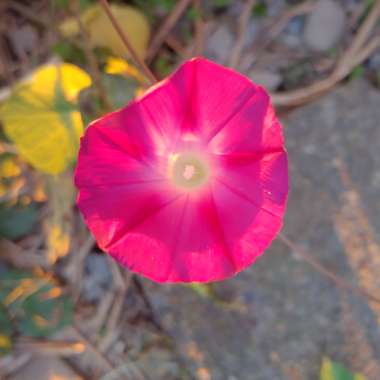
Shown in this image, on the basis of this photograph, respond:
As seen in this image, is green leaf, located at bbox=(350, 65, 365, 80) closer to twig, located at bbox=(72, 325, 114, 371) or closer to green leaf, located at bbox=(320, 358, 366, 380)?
green leaf, located at bbox=(320, 358, 366, 380)

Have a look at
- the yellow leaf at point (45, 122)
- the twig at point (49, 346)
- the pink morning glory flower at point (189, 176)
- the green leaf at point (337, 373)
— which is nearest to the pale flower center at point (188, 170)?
the pink morning glory flower at point (189, 176)

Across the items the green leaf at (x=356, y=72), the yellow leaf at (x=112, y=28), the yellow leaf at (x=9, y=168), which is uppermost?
the yellow leaf at (x=112, y=28)

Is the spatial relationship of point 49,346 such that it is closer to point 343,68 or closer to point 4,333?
point 4,333

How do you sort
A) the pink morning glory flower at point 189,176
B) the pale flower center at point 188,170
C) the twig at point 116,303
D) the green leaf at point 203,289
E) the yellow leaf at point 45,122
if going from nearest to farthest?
1. the pink morning glory flower at point 189,176
2. the pale flower center at point 188,170
3. the yellow leaf at point 45,122
4. the green leaf at point 203,289
5. the twig at point 116,303

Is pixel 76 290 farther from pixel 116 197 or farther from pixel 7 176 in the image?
pixel 116 197

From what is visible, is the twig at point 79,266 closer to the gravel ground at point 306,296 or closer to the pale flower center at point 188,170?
the gravel ground at point 306,296

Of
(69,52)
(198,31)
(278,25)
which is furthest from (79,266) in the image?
(278,25)

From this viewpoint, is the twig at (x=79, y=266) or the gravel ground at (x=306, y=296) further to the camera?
the twig at (x=79, y=266)
